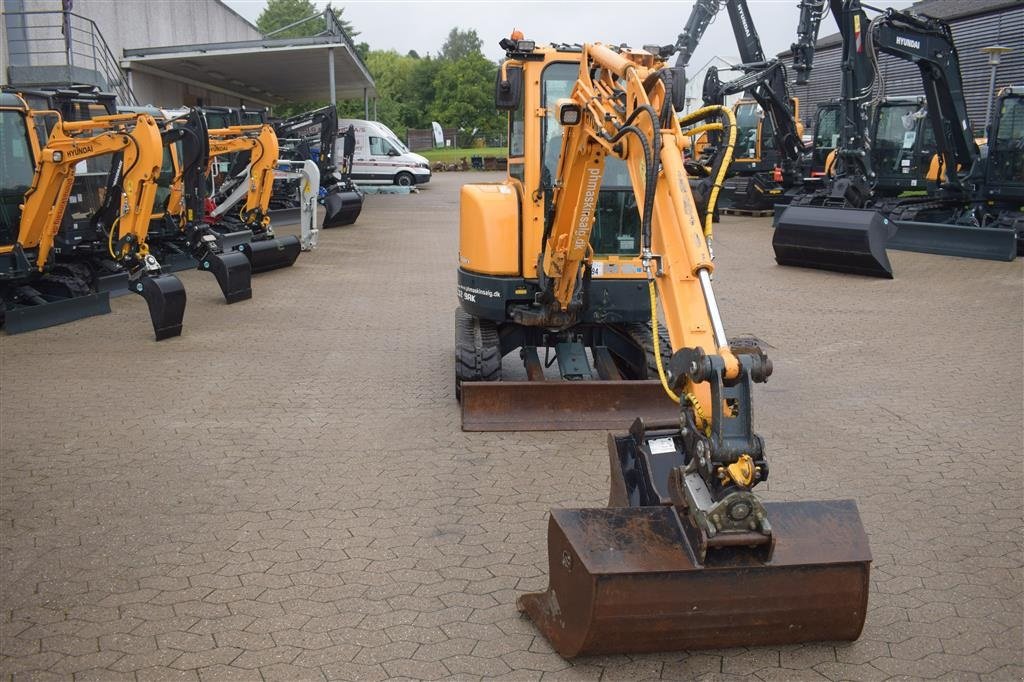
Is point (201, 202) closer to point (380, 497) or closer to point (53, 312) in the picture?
point (53, 312)

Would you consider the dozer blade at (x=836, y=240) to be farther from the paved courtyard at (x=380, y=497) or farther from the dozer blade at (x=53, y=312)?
the dozer blade at (x=53, y=312)

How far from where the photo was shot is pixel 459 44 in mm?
135500

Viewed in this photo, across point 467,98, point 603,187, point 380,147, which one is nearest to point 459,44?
point 467,98

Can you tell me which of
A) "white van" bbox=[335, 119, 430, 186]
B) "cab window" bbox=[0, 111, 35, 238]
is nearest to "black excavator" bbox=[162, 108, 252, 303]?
"cab window" bbox=[0, 111, 35, 238]

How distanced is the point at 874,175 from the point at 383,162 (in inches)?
A: 759

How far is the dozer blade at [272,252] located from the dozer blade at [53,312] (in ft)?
10.3

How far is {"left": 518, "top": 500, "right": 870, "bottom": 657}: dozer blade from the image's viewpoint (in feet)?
11.9

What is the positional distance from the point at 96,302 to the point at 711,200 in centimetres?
927

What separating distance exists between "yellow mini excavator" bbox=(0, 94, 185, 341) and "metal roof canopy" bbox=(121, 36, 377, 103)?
14.4m

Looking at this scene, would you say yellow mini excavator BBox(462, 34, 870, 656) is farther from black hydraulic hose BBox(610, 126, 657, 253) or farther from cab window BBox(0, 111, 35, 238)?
cab window BBox(0, 111, 35, 238)

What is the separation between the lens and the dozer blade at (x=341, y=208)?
21.7 m

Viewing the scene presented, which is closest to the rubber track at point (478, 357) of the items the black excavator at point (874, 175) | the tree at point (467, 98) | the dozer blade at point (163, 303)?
the dozer blade at point (163, 303)

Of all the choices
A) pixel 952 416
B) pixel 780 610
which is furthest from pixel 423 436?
pixel 952 416

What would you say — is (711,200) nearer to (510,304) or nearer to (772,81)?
(510,304)
